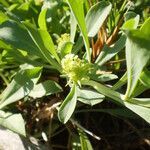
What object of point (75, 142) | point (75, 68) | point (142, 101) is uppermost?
point (75, 68)

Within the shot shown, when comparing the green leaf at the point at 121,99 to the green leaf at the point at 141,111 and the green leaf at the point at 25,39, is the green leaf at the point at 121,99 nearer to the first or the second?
the green leaf at the point at 141,111

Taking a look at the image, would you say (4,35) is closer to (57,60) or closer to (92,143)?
(57,60)

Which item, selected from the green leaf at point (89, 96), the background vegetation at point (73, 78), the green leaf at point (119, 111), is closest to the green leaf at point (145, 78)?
the background vegetation at point (73, 78)

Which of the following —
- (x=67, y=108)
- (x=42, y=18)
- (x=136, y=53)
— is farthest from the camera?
(x=42, y=18)

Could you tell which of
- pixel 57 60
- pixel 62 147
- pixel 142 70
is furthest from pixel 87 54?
pixel 62 147

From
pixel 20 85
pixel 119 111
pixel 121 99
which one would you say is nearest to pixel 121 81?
pixel 121 99

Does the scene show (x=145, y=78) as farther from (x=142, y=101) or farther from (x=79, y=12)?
(x=79, y=12)

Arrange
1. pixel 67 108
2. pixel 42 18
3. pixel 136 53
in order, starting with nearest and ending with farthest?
pixel 136 53, pixel 67 108, pixel 42 18
